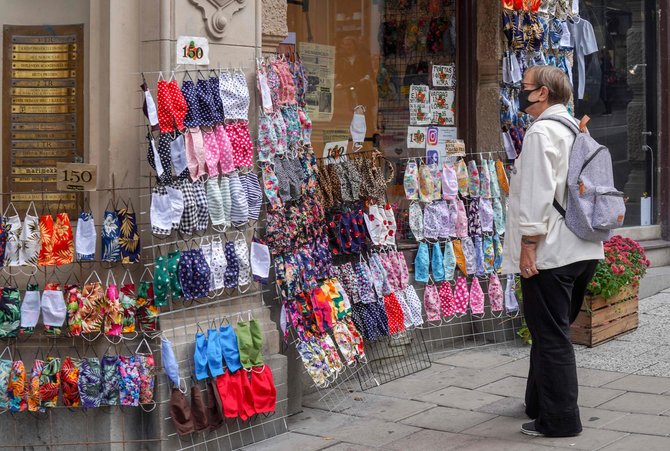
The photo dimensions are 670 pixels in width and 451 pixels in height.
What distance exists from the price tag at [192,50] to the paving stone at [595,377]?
3.41 meters

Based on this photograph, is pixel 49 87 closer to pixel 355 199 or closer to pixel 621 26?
pixel 355 199

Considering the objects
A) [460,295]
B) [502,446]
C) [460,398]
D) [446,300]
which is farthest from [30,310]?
[460,295]

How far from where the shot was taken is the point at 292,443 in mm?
6223

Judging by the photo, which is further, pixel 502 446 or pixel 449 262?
pixel 449 262

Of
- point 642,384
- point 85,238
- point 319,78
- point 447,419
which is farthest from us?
point 319,78

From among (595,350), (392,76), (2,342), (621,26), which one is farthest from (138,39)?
(621,26)

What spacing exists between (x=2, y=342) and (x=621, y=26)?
7.56m

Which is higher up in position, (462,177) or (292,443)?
(462,177)

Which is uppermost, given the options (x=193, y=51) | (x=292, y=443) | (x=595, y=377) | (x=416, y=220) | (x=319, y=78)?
(x=319, y=78)

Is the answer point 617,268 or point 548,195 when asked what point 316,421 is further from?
point 617,268

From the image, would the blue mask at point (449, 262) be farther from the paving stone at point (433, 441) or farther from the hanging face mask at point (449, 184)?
the paving stone at point (433, 441)

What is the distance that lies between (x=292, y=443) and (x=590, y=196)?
2.22 meters

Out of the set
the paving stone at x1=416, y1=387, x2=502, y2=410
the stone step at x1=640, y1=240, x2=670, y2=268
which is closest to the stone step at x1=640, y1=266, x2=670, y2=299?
the stone step at x1=640, y1=240, x2=670, y2=268

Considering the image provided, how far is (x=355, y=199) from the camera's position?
24.0ft
